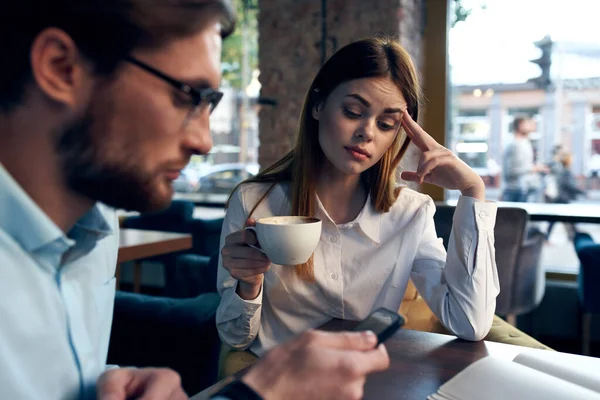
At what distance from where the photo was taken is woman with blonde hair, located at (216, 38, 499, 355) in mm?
1444

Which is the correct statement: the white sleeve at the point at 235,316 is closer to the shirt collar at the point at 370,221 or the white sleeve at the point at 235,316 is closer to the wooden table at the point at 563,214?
the shirt collar at the point at 370,221

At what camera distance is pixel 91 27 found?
0.67 meters

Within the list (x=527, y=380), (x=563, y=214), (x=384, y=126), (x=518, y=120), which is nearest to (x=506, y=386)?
(x=527, y=380)

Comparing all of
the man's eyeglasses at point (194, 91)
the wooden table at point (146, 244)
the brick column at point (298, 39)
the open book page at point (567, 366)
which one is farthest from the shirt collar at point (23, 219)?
the brick column at point (298, 39)

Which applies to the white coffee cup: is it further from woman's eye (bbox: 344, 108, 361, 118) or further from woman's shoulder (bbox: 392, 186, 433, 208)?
woman's shoulder (bbox: 392, 186, 433, 208)

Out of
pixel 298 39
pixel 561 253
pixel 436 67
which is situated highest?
pixel 298 39

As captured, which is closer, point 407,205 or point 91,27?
point 91,27

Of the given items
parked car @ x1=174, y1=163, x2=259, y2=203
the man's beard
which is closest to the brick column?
parked car @ x1=174, y1=163, x2=259, y2=203

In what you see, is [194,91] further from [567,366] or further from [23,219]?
[567,366]

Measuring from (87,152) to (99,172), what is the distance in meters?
0.03

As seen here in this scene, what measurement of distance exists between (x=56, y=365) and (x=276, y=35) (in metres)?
3.69

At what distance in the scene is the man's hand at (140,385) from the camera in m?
0.78

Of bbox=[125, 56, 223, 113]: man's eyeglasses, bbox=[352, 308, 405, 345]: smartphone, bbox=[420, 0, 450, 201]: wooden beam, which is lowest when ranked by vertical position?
bbox=[352, 308, 405, 345]: smartphone

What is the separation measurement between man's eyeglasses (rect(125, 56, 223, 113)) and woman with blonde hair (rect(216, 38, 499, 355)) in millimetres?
625
